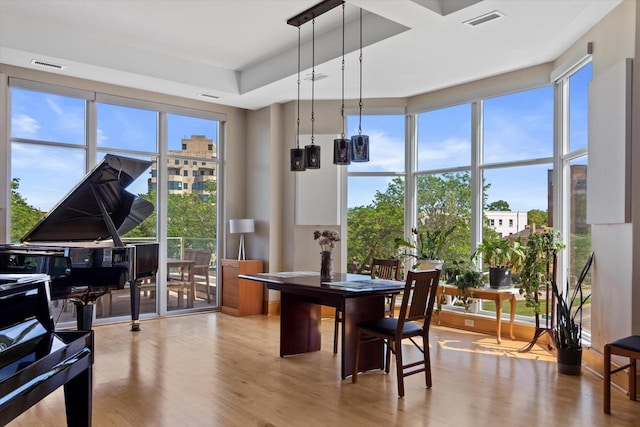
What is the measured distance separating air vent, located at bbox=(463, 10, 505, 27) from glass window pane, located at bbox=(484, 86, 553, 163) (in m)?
1.90

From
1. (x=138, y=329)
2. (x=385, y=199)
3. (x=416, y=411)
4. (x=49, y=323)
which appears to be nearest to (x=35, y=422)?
(x=49, y=323)

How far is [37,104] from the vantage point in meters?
6.22

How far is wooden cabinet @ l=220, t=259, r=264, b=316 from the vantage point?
293 inches

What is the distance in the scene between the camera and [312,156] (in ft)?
15.6

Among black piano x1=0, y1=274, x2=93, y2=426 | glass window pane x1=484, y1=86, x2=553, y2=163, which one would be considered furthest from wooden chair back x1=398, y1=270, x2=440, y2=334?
glass window pane x1=484, y1=86, x2=553, y2=163

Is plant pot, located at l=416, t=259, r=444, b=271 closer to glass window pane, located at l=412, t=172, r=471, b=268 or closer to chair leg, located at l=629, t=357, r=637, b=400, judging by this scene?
glass window pane, located at l=412, t=172, r=471, b=268

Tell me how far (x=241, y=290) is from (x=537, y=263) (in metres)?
4.14

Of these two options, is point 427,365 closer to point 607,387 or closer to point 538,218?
point 607,387

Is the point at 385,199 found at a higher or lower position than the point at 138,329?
higher

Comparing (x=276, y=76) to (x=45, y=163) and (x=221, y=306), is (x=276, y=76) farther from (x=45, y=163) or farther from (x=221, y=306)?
(x=221, y=306)

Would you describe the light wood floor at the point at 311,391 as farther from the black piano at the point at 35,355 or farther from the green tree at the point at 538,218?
the green tree at the point at 538,218

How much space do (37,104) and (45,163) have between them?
74cm

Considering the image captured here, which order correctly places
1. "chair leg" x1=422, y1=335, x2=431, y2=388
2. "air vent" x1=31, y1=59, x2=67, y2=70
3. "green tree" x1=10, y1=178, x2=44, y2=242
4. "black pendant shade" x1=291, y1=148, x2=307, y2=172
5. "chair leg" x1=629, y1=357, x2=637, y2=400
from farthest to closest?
1. "green tree" x1=10, y1=178, x2=44, y2=242
2. "air vent" x1=31, y1=59, x2=67, y2=70
3. "black pendant shade" x1=291, y1=148, x2=307, y2=172
4. "chair leg" x1=422, y1=335, x2=431, y2=388
5. "chair leg" x1=629, y1=357, x2=637, y2=400

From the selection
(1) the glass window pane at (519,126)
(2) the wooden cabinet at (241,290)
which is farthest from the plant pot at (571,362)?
(2) the wooden cabinet at (241,290)
